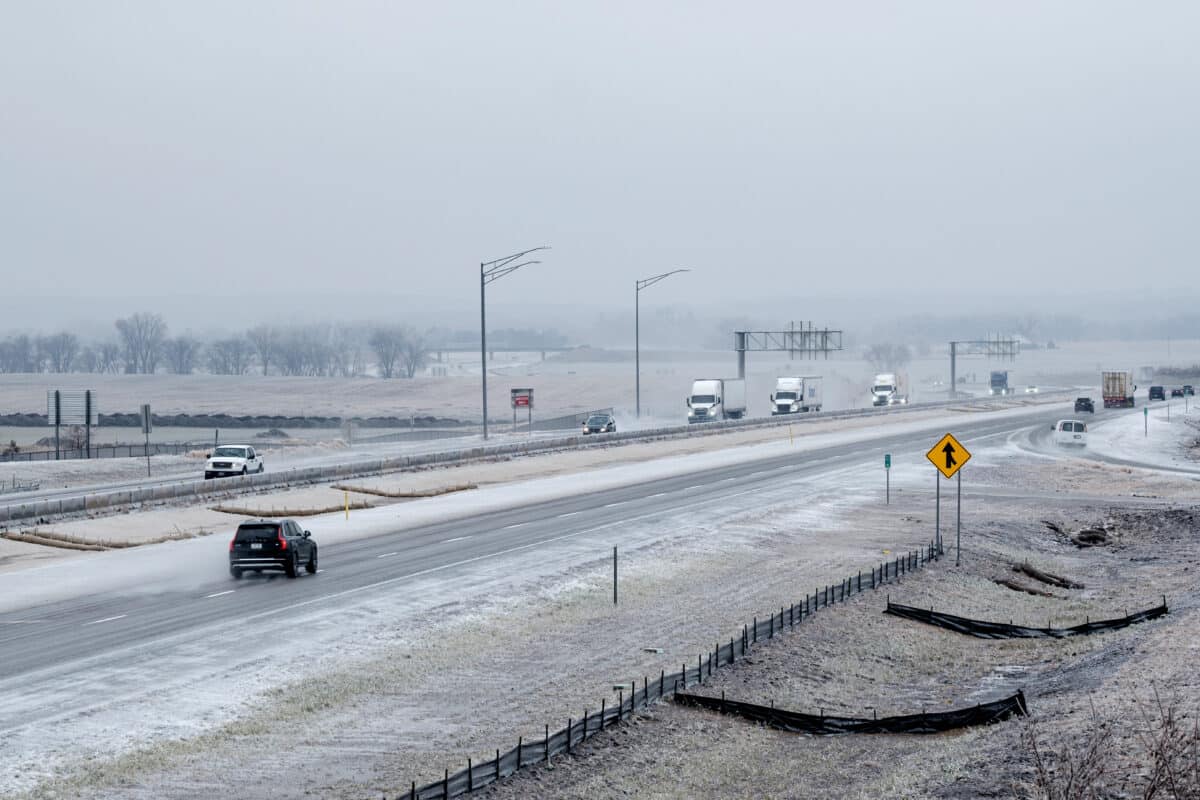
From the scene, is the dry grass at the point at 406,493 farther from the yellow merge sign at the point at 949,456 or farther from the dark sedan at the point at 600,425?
the dark sedan at the point at 600,425

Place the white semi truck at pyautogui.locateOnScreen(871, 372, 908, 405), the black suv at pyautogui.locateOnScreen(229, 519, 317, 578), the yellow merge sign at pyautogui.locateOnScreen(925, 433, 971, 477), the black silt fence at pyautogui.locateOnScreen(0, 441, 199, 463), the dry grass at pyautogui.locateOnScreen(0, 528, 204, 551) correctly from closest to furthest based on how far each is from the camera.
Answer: the black suv at pyautogui.locateOnScreen(229, 519, 317, 578)
the yellow merge sign at pyautogui.locateOnScreen(925, 433, 971, 477)
the dry grass at pyautogui.locateOnScreen(0, 528, 204, 551)
the black silt fence at pyautogui.locateOnScreen(0, 441, 199, 463)
the white semi truck at pyautogui.locateOnScreen(871, 372, 908, 405)

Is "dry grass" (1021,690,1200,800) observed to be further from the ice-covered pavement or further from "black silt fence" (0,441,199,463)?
"black silt fence" (0,441,199,463)

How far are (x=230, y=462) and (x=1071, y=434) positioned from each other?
176 feet

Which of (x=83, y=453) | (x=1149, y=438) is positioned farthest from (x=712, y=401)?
(x=83, y=453)

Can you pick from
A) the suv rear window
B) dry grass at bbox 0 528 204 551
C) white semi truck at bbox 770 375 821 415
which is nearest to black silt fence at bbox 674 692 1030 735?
the suv rear window

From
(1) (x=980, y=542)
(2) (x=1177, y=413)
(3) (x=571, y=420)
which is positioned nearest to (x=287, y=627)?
(1) (x=980, y=542)

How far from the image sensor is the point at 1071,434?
86.6 metres

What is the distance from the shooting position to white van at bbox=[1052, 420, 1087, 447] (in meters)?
85.4

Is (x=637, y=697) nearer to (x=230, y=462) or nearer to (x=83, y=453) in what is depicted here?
(x=230, y=462)

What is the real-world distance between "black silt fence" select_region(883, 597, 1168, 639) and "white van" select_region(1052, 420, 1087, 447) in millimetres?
58154

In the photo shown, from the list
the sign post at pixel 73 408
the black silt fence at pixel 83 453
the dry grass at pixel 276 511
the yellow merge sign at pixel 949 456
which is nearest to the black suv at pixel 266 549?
the dry grass at pixel 276 511

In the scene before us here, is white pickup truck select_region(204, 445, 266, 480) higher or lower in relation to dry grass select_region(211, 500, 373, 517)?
higher

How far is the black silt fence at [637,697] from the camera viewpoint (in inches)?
650

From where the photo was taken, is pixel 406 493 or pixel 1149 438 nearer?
pixel 406 493
